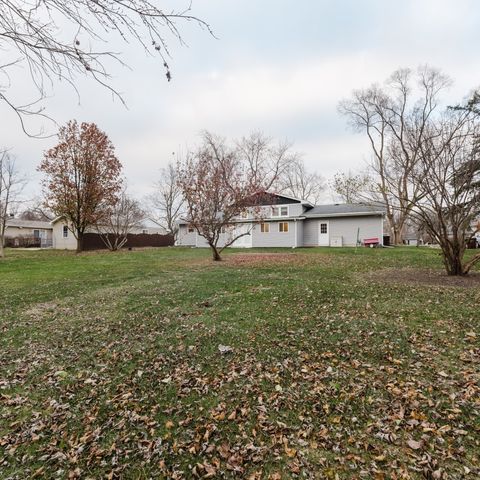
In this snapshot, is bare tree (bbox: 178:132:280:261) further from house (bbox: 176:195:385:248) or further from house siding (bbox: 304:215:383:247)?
house siding (bbox: 304:215:383:247)

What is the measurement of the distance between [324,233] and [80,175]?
715 inches

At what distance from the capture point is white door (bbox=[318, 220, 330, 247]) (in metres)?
23.3

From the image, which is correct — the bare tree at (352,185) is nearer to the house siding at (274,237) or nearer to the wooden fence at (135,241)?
the house siding at (274,237)

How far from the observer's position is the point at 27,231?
3931 centimetres

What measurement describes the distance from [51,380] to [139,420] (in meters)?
1.59

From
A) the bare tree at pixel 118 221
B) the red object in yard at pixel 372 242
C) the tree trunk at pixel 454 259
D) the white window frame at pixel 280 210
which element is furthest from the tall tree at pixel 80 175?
the tree trunk at pixel 454 259

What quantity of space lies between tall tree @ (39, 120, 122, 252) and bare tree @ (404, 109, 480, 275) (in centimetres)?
2075

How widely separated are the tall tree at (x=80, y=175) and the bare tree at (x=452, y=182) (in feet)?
68.1

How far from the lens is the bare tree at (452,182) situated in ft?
25.8

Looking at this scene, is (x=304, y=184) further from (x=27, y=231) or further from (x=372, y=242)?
(x=27, y=231)

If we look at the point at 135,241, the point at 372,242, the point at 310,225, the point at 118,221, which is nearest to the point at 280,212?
the point at 310,225

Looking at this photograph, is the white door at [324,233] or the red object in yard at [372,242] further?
the white door at [324,233]

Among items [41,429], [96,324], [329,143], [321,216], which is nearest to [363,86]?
[329,143]

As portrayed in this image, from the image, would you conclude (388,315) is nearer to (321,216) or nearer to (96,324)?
(96,324)
